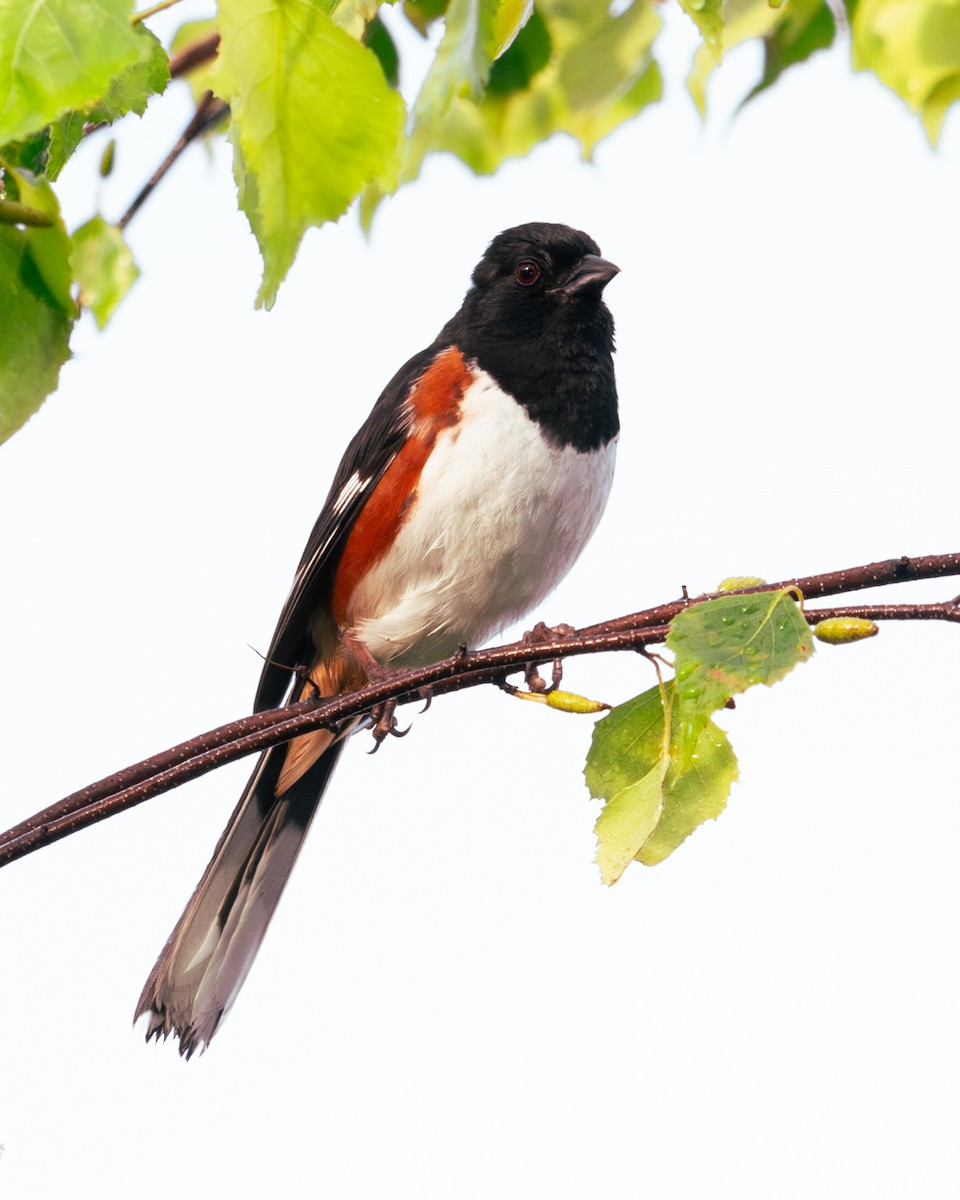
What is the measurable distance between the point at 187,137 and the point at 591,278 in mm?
1141

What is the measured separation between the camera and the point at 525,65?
1971 millimetres

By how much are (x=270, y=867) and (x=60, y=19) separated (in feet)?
6.22

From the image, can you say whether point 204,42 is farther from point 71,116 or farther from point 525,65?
point 71,116

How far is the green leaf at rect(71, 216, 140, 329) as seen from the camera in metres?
1.51

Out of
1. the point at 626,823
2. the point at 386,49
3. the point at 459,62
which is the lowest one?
the point at 626,823

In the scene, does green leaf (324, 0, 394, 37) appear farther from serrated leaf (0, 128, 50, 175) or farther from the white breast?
the white breast

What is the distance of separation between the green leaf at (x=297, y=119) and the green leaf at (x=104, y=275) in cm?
62

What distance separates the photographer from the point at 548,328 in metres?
2.83

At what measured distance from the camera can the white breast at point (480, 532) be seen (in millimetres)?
2572

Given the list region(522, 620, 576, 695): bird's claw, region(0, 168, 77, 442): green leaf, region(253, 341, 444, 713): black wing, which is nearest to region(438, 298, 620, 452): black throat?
region(253, 341, 444, 713): black wing

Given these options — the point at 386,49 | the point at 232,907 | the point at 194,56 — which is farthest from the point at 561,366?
the point at 232,907

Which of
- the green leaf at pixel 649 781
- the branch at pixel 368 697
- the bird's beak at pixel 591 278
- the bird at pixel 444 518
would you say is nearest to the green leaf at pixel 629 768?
the green leaf at pixel 649 781

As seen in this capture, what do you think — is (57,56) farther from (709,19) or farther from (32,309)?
(709,19)

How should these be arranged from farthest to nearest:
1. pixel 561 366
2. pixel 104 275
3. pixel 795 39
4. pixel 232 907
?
pixel 561 366 < pixel 232 907 < pixel 795 39 < pixel 104 275
